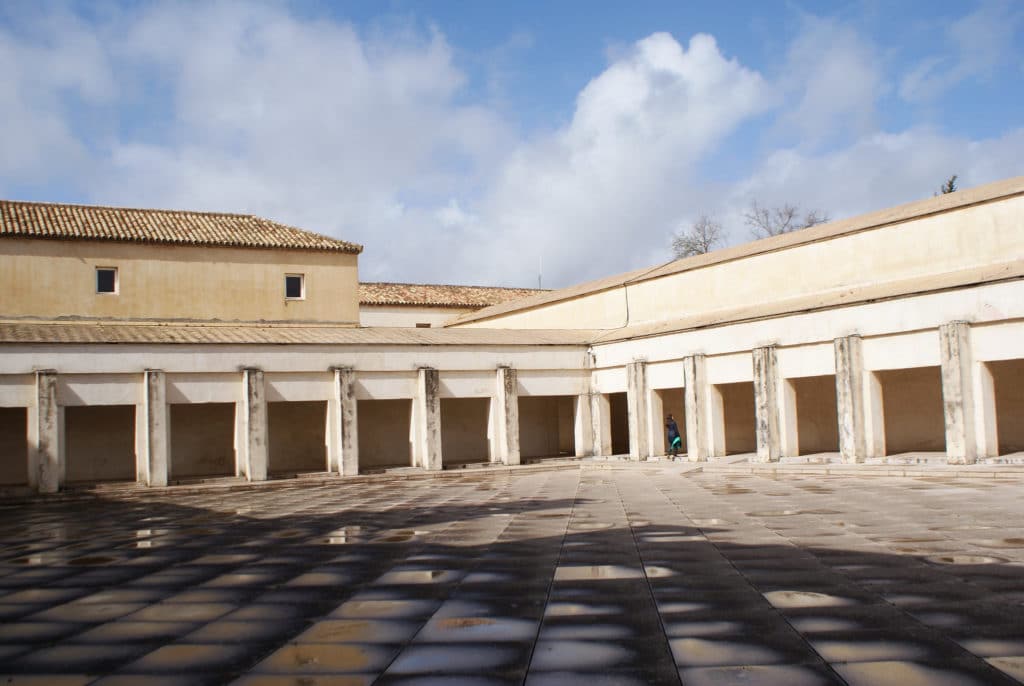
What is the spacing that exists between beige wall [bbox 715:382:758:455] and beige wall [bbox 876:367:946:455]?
184 inches

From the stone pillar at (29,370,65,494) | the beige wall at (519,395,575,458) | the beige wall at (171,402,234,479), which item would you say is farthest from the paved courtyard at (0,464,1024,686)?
the beige wall at (519,395,575,458)

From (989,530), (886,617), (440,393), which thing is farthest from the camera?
(440,393)

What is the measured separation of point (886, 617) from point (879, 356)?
14771 mm

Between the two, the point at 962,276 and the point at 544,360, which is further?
the point at 544,360

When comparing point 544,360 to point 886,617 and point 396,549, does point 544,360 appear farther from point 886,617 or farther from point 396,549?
point 886,617

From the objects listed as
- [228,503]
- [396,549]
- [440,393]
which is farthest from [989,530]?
[440,393]

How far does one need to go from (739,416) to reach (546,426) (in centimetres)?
699

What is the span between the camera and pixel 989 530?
10672mm

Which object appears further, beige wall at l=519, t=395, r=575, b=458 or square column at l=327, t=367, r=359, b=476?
beige wall at l=519, t=395, r=575, b=458

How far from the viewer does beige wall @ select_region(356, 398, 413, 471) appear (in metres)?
27.9

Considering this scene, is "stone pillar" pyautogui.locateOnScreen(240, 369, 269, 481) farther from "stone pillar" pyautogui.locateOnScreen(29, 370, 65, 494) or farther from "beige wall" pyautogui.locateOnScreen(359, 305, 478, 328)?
"beige wall" pyautogui.locateOnScreen(359, 305, 478, 328)

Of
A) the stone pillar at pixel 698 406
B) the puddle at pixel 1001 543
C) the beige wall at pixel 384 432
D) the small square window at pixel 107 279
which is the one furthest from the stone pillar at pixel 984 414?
the small square window at pixel 107 279

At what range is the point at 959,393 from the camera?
60.6 ft

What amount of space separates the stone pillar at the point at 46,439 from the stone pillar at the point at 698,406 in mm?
16309
